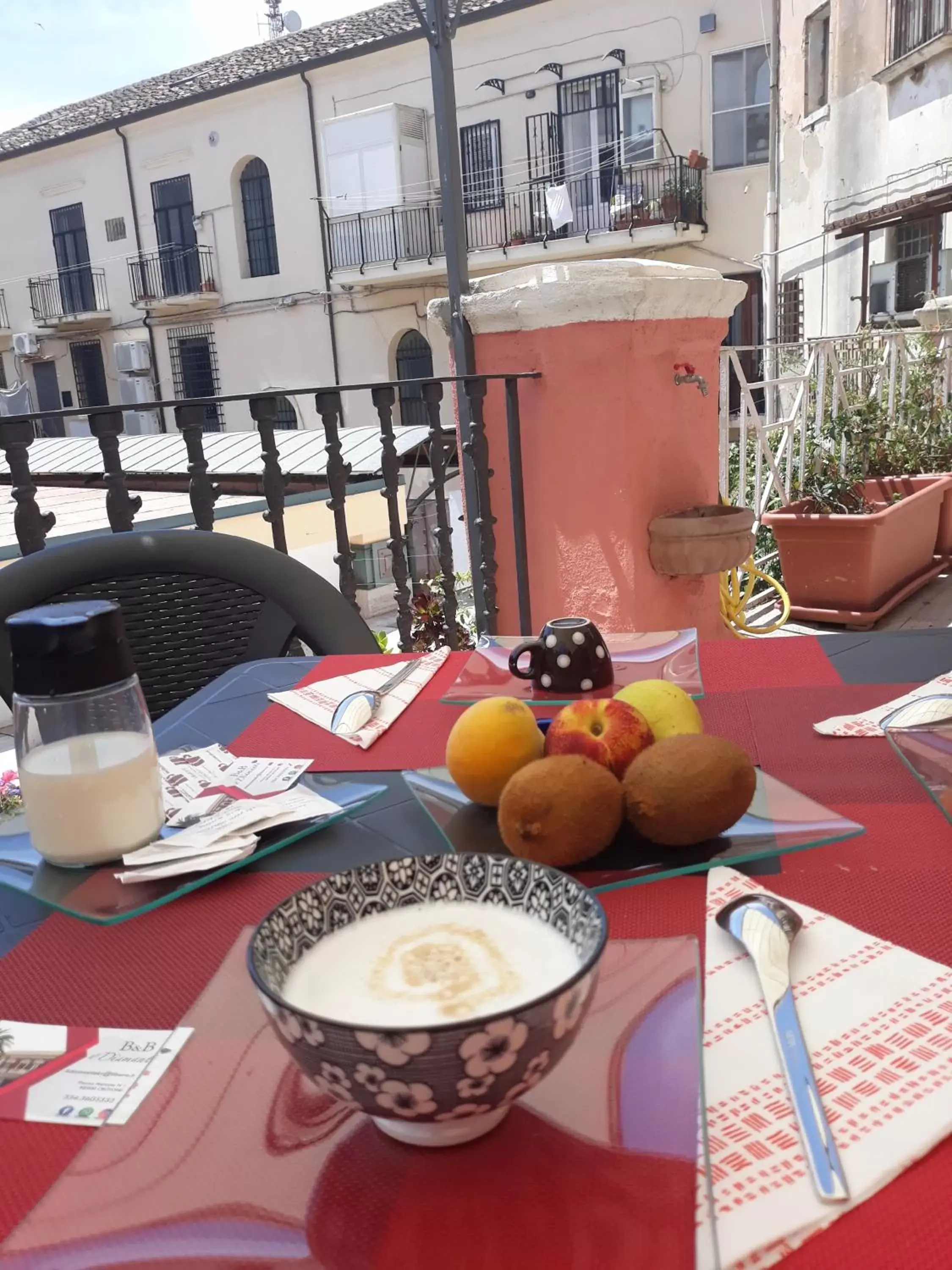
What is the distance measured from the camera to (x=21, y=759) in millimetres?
700

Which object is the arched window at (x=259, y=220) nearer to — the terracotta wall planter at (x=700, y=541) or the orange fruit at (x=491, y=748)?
the terracotta wall planter at (x=700, y=541)

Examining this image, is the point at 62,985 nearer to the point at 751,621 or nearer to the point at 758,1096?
the point at 758,1096

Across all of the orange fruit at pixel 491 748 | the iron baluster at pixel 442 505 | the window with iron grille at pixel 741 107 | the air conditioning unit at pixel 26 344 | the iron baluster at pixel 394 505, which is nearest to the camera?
the orange fruit at pixel 491 748

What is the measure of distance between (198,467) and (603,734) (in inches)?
64.8

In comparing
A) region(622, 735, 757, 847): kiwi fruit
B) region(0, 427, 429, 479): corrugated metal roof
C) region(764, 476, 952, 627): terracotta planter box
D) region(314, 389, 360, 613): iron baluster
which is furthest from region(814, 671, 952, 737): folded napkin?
region(0, 427, 429, 479): corrugated metal roof

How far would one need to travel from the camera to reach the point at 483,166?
1390cm

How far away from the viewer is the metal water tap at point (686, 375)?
284cm

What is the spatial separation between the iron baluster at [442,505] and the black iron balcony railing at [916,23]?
268 inches

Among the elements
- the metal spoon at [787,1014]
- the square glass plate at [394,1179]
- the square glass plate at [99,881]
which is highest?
the square glass plate at [394,1179]

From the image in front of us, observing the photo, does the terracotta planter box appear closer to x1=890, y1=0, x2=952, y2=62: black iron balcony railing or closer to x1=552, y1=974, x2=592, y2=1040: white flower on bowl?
x1=552, y1=974, x2=592, y2=1040: white flower on bowl

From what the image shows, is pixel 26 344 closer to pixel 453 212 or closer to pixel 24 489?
pixel 453 212

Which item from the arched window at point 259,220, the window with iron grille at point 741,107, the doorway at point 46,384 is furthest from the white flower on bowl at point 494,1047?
the doorway at point 46,384

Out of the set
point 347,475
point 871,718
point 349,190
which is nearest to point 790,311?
point 349,190

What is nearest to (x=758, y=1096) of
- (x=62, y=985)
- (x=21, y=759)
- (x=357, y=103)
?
(x=62, y=985)
